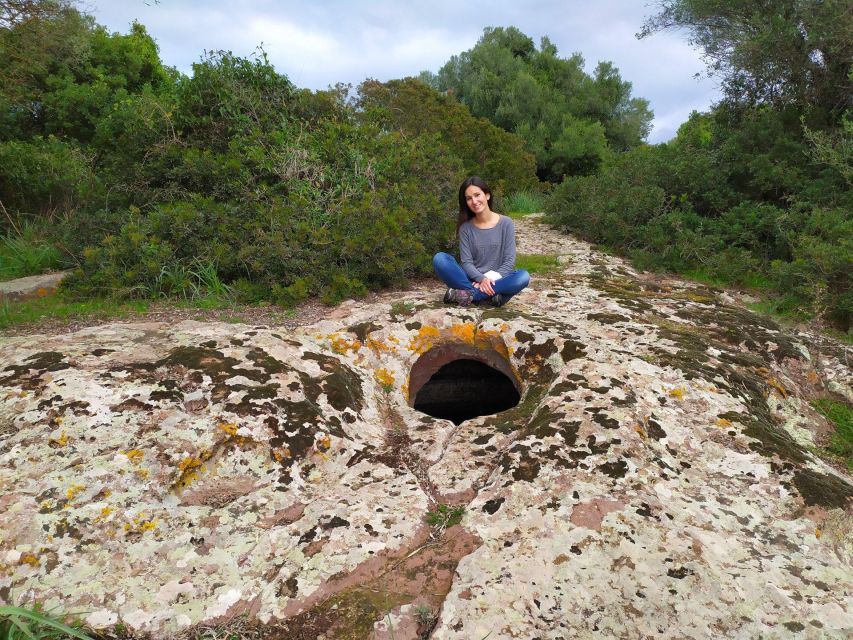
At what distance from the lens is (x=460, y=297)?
4.75 m

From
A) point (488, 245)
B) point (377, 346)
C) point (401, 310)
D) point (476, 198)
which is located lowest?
point (377, 346)

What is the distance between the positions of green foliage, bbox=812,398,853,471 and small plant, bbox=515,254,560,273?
138 inches

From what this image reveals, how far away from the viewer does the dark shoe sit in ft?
15.5

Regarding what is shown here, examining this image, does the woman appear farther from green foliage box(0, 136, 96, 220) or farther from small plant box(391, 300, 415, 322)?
green foliage box(0, 136, 96, 220)

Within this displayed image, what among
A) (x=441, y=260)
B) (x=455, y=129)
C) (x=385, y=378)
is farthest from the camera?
(x=455, y=129)

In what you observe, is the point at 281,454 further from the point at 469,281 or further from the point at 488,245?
the point at 488,245

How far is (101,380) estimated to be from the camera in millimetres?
3000

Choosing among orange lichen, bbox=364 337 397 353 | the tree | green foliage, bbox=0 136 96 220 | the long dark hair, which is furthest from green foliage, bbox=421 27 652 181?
orange lichen, bbox=364 337 397 353

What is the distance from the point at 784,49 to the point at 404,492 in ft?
30.6

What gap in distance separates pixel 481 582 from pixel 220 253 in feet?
15.8

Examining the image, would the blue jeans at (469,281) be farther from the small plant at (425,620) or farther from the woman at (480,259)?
the small plant at (425,620)

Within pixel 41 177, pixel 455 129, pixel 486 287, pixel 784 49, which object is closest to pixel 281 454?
pixel 486 287

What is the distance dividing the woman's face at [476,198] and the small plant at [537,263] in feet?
6.01

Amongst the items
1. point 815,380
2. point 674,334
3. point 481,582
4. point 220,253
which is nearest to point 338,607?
point 481,582
